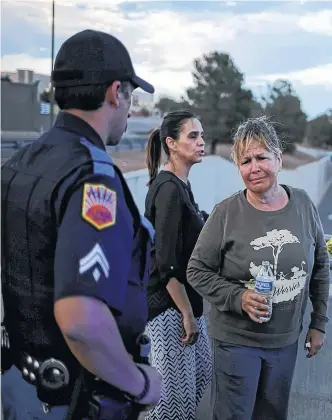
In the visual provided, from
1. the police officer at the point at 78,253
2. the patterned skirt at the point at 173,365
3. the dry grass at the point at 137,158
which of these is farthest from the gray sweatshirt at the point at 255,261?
the police officer at the point at 78,253

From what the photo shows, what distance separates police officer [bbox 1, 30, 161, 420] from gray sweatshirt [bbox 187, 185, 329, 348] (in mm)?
528

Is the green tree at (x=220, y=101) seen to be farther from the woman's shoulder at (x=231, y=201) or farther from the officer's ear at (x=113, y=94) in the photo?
the officer's ear at (x=113, y=94)

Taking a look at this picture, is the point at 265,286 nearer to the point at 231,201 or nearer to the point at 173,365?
the point at 231,201

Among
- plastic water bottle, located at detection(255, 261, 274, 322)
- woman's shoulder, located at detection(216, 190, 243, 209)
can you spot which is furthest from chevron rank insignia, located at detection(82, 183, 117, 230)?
woman's shoulder, located at detection(216, 190, 243, 209)

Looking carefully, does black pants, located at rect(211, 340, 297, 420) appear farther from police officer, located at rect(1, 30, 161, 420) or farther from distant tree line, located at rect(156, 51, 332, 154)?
distant tree line, located at rect(156, 51, 332, 154)

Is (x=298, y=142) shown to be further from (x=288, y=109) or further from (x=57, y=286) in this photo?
(x=57, y=286)

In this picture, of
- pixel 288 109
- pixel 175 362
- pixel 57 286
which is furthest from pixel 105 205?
pixel 288 109

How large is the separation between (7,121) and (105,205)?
0.54 metres

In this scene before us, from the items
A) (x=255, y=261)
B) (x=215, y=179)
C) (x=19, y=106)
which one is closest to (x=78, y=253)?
(x=19, y=106)

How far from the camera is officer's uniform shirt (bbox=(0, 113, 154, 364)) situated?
39.4 inches

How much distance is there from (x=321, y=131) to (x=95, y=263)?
1.86 m

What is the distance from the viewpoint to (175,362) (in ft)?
6.65

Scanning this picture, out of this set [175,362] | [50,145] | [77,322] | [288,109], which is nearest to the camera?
[77,322]

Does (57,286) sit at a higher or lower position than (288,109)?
lower
